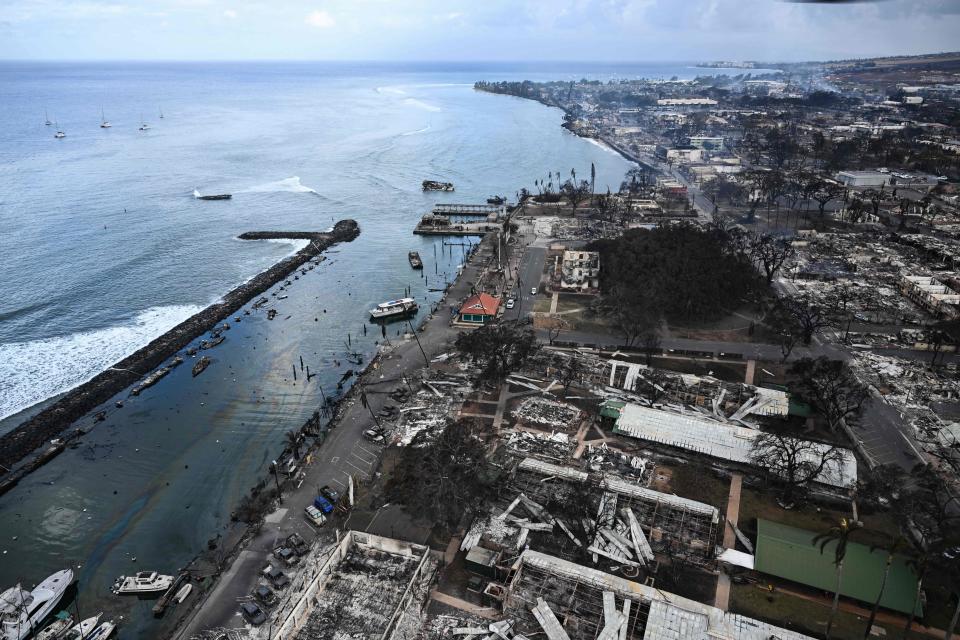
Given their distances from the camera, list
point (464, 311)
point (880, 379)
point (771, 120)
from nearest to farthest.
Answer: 1. point (880, 379)
2. point (464, 311)
3. point (771, 120)

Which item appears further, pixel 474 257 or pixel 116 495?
pixel 474 257

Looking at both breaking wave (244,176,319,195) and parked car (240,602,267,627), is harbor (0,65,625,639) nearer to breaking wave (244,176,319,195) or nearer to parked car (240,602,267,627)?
parked car (240,602,267,627)

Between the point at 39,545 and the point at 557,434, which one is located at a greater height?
the point at 557,434

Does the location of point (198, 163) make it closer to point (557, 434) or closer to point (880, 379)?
point (557, 434)

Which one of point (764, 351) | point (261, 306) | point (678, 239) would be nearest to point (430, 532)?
point (764, 351)

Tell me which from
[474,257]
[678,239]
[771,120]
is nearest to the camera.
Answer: [678,239]

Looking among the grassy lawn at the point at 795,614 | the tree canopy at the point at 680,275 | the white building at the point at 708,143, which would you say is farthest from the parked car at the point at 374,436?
the white building at the point at 708,143

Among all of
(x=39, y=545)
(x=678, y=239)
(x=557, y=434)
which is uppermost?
(x=678, y=239)
